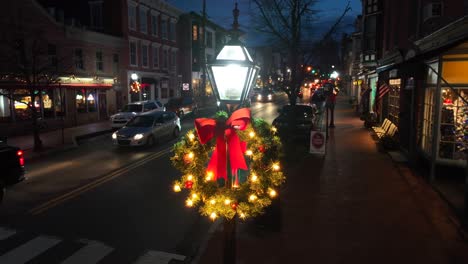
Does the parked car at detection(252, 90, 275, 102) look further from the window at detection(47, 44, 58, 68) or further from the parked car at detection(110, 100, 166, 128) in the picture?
the window at detection(47, 44, 58, 68)

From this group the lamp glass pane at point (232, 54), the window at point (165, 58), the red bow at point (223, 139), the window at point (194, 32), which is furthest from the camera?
the window at point (194, 32)

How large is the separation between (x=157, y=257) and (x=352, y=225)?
12.2ft

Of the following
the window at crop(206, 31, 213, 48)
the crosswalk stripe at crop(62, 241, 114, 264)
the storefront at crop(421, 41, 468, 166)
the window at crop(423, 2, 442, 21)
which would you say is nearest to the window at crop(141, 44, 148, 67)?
the window at crop(206, 31, 213, 48)

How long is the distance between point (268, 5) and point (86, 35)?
57.0ft

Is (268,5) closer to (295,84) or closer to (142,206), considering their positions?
(295,84)

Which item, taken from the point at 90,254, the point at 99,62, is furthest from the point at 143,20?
the point at 90,254

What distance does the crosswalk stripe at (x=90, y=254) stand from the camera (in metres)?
6.29

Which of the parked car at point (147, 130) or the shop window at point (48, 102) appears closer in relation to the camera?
the parked car at point (147, 130)

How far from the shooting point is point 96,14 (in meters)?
31.8

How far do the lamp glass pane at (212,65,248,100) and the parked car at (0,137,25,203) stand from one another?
6678mm

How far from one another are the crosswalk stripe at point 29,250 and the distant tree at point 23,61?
10708 millimetres

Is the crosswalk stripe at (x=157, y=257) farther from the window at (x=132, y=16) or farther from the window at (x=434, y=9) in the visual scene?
the window at (x=132, y=16)

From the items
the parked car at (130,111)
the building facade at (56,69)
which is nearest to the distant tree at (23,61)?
the building facade at (56,69)

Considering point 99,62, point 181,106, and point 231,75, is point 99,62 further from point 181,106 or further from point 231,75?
point 231,75
